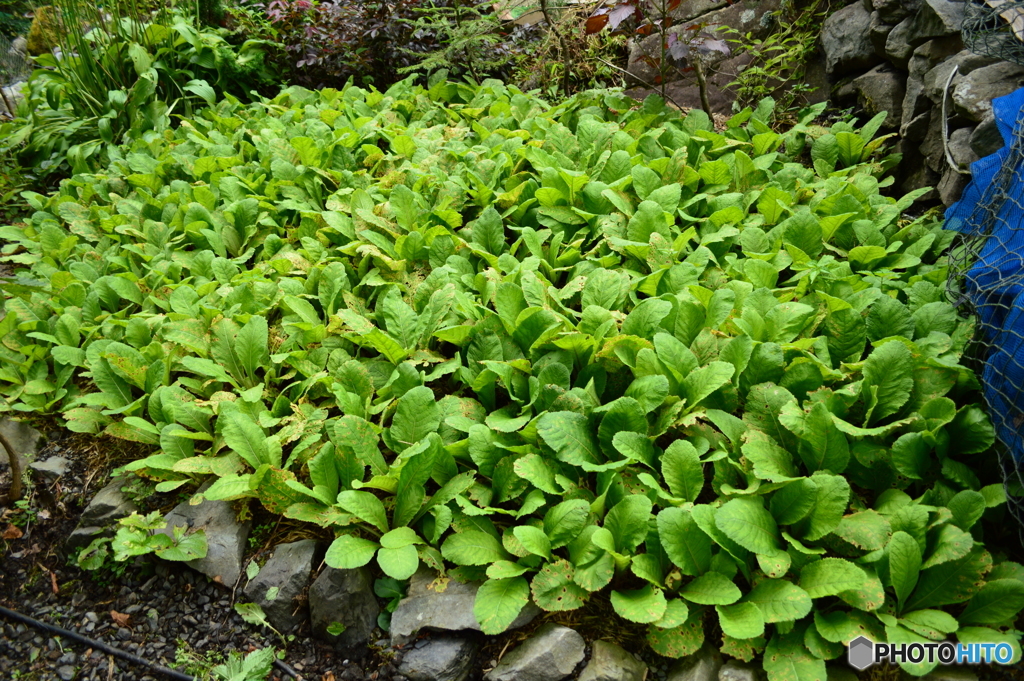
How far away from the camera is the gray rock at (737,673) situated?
1.70 m

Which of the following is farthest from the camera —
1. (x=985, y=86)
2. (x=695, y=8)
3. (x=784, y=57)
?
(x=695, y=8)

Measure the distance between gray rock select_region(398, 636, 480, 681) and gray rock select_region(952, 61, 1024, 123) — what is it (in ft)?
9.09

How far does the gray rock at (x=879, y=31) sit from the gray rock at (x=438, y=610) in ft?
11.0

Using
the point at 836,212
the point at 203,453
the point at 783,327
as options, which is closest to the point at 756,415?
the point at 783,327

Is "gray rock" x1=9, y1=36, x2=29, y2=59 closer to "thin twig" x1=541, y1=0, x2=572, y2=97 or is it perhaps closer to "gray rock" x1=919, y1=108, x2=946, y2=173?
"thin twig" x1=541, y1=0, x2=572, y2=97

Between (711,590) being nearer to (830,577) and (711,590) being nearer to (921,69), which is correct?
(830,577)

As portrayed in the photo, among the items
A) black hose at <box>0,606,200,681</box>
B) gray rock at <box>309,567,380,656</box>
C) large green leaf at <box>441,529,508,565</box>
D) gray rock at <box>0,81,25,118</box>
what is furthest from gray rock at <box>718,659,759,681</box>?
gray rock at <box>0,81,25,118</box>

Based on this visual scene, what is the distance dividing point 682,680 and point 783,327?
1193 mm

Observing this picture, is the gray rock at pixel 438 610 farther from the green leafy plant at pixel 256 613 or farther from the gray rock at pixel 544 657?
the green leafy plant at pixel 256 613

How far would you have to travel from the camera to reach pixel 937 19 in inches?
124

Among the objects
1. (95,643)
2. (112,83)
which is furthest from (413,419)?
(112,83)

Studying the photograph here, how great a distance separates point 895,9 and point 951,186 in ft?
3.81

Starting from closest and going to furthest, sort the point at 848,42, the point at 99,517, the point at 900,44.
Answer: the point at 99,517
the point at 900,44
the point at 848,42

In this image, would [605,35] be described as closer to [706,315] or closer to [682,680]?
[706,315]
